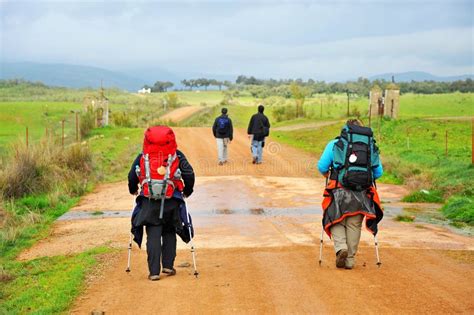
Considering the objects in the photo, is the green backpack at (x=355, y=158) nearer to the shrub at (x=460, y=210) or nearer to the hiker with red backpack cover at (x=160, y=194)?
the hiker with red backpack cover at (x=160, y=194)

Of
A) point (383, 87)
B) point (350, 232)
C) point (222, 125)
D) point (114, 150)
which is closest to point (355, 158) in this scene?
point (350, 232)

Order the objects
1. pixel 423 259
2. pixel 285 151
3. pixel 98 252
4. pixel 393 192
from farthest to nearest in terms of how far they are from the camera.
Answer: pixel 285 151 < pixel 393 192 < pixel 98 252 < pixel 423 259

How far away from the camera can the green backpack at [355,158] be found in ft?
29.8

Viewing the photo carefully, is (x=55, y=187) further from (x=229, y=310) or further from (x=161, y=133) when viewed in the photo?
(x=229, y=310)

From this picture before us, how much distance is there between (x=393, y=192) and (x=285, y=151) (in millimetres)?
9477

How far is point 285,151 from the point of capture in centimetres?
2697

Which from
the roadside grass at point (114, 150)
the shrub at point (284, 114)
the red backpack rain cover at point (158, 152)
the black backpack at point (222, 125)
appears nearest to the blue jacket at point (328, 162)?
the red backpack rain cover at point (158, 152)

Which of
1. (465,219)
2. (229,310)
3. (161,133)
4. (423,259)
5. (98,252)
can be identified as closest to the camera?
(229,310)

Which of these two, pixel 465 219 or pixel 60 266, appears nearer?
pixel 60 266

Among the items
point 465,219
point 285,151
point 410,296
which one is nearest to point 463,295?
point 410,296

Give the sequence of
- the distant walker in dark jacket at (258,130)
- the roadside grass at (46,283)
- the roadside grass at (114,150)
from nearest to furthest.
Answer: the roadside grass at (46,283) < the roadside grass at (114,150) < the distant walker in dark jacket at (258,130)

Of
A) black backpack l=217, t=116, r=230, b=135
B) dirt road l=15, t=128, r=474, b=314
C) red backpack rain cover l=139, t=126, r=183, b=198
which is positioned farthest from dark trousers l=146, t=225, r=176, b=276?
black backpack l=217, t=116, r=230, b=135

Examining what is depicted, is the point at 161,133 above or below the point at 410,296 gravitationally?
above

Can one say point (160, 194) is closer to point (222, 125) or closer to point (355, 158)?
point (355, 158)
